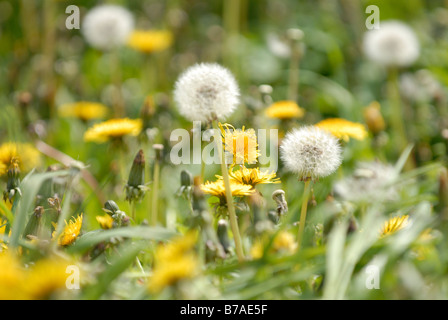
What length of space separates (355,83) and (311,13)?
3.80 feet

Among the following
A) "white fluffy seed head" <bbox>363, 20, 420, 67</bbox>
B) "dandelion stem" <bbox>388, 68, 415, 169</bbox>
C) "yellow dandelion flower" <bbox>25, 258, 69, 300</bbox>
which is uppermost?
"white fluffy seed head" <bbox>363, 20, 420, 67</bbox>

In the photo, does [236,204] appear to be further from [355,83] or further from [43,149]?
[355,83]

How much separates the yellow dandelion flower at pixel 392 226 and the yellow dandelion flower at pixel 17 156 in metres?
0.80

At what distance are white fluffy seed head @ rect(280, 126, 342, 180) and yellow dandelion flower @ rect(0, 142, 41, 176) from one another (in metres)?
0.61

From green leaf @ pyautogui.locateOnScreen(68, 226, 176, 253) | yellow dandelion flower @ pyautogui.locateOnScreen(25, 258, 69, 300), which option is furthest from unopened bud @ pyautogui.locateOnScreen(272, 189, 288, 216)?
yellow dandelion flower @ pyautogui.locateOnScreen(25, 258, 69, 300)

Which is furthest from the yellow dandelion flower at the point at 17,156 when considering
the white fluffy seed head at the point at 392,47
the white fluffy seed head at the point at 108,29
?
the white fluffy seed head at the point at 392,47

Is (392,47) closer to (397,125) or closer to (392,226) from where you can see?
(397,125)

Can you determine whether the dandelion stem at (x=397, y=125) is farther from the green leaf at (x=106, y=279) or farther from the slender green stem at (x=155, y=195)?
the green leaf at (x=106, y=279)

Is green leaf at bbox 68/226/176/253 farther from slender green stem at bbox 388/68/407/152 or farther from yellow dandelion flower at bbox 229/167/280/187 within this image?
slender green stem at bbox 388/68/407/152

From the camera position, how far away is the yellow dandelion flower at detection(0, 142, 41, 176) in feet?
3.95

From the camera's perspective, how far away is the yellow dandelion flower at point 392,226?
3.37 feet

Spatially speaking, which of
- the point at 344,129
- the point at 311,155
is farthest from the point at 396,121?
the point at 311,155

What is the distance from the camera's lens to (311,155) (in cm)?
100
